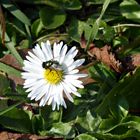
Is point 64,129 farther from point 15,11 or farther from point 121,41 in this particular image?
point 15,11

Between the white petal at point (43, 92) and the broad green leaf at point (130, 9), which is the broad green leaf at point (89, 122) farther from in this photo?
the broad green leaf at point (130, 9)

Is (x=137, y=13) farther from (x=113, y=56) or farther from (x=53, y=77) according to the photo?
(x=53, y=77)

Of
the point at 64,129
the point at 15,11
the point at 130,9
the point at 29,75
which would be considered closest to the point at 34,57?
the point at 29,75

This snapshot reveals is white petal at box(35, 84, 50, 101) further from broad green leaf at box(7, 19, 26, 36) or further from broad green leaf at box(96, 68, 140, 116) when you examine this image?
broad green leaf at box(7, 19, 26, 36)

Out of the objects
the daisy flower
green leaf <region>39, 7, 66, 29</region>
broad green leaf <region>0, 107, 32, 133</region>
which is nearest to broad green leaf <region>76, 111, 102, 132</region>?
the daisy flower

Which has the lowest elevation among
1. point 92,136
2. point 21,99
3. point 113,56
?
point 92,136

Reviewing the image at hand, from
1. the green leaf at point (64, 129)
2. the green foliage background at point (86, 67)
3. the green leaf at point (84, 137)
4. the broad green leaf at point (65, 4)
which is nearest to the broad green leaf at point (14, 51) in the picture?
the green foliage background at point (86, 67)

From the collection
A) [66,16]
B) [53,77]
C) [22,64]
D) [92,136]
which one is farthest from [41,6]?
[92,136]
